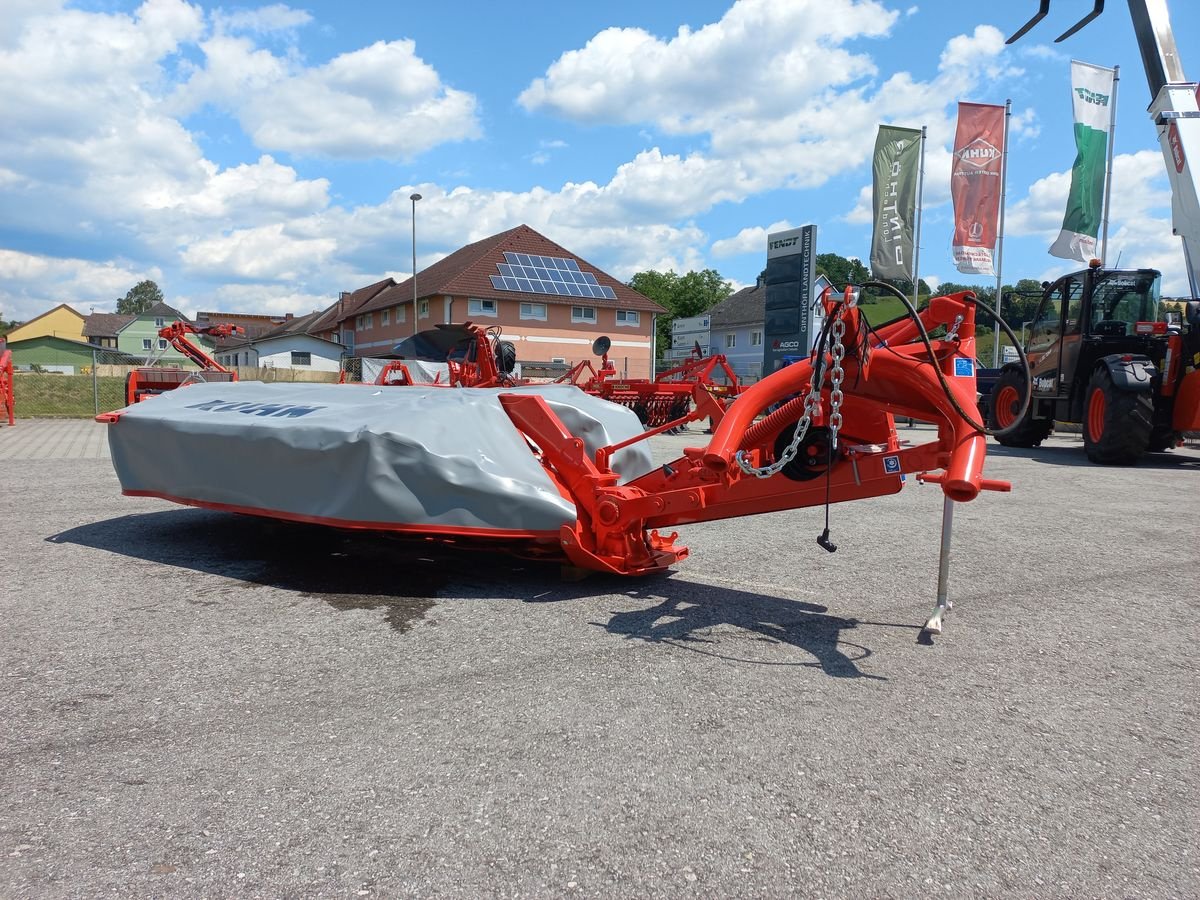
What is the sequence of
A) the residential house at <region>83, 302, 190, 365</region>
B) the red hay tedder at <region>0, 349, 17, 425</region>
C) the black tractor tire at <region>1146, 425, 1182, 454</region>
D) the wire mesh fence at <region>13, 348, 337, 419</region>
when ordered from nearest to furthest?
1. the black tractor tire at <region>1146, 425, 1182, 454</region>
2. the red hay tedder at <region>0, 349, 17, 425</region>
3. the wire mesh fence at <region>13, 348, 337, 419</region>
4. the residential house at <region>83, 302, 190, 365</region>

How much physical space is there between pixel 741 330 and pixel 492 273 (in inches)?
830

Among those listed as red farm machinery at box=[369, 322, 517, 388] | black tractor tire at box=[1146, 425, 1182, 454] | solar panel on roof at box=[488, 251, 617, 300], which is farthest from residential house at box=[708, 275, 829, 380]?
black tractor tire at box=[1146, 425, 1182, 454]

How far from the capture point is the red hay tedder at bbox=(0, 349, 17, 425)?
17594mm

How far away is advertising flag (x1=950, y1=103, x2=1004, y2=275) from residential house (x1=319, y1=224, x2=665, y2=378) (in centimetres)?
1930

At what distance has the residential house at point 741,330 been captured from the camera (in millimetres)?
53438

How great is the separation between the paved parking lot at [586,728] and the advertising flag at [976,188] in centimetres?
1890

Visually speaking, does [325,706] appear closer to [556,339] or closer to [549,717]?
[549,717]

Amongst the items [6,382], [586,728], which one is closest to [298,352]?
[6,382]

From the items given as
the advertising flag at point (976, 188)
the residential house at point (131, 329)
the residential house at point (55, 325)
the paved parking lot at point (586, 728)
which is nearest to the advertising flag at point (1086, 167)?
the advertising flag at point (976, 188)

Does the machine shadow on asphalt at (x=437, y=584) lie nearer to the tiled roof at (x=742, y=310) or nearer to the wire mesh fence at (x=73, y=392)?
the wire mesh fence at (x=73, y=392)

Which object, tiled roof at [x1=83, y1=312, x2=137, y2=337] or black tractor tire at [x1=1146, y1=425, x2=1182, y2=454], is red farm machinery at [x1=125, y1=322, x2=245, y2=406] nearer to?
black tractor tire at [x1=1146, y1=425, x2=1182, y2=454]

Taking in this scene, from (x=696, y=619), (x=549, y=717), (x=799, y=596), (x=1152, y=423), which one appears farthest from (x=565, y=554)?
(x=1152, y=423)

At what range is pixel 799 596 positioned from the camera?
4676 millimetres

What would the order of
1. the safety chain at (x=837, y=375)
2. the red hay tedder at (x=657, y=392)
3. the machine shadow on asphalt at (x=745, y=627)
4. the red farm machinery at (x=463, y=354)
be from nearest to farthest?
the machine shadow on asphalt at (x=745, y=627) < the safety chain at (x=837, y=375) < the red farm machinery at (x=463, y=354) < the red hay tedder at (x=657, y=392)
